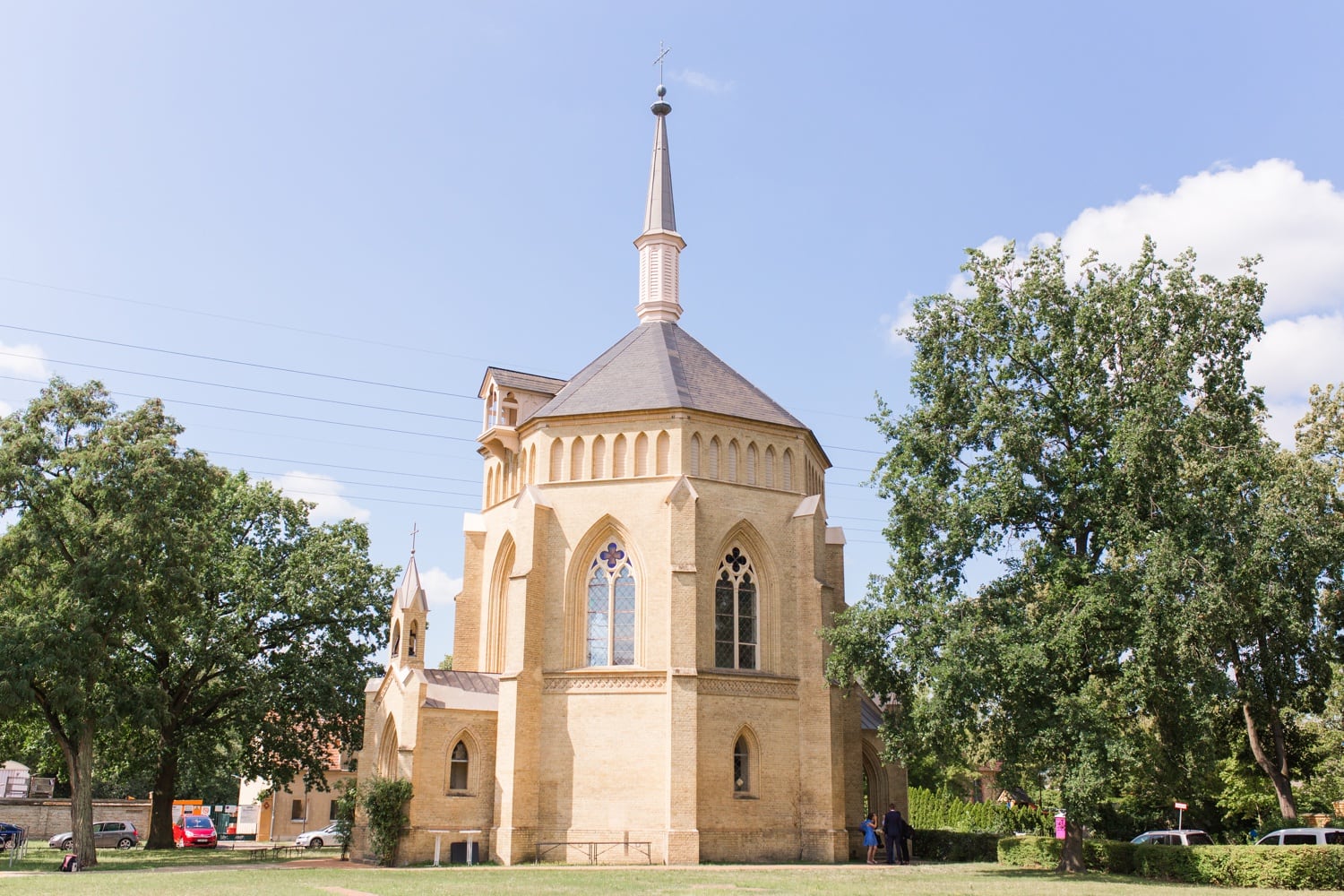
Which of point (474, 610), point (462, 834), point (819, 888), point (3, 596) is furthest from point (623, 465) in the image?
point (3, 596)

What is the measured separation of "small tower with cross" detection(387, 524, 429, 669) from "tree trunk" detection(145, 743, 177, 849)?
40.8ft

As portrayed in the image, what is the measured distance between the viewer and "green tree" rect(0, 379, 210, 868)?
2822 centimetres

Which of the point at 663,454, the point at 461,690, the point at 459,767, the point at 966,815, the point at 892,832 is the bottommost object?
the point at 966,815

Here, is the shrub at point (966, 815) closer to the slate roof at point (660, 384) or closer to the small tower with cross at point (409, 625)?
the slate roof at point (660, 384)

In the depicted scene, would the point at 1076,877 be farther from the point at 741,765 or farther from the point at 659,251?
the point at 659,251

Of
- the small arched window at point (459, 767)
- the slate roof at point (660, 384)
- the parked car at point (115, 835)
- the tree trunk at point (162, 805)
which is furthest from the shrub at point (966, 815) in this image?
the parked car at point (115, 835)

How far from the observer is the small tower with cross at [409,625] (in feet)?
102

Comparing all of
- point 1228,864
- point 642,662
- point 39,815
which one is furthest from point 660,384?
point 39,815

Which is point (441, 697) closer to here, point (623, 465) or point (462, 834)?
point (462, 834)

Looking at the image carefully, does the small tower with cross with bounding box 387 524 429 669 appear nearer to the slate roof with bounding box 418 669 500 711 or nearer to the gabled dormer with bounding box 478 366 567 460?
the slate roof with bounding box 418 669 500 711

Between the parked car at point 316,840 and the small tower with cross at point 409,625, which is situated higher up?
the small tower with cross at point 409,625

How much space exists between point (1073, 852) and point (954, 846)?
789 cm

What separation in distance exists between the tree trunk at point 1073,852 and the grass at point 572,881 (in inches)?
29.5

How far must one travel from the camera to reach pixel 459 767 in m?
30.0
